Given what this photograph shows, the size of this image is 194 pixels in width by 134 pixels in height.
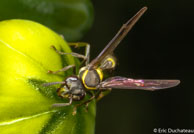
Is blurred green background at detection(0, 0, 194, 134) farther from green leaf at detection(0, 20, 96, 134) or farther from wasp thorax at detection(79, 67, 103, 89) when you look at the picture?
green leaf at detection(0, 20, 96, 134)

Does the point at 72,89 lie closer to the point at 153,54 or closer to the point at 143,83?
the point at 143,83

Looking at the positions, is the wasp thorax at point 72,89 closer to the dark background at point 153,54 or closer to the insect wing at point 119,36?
the insect wing at point 119,36

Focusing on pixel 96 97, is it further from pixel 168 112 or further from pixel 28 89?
pixel 168 112

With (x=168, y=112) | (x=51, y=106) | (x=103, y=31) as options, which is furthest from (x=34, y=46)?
(x=168, y=112)

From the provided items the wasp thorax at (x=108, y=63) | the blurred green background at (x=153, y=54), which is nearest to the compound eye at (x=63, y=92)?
the wasp thorax at (x=108, y=63)

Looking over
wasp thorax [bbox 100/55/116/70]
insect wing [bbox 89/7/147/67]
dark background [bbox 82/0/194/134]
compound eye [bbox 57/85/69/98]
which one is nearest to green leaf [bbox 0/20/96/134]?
compound eye [bbox 57/85/69/98]
